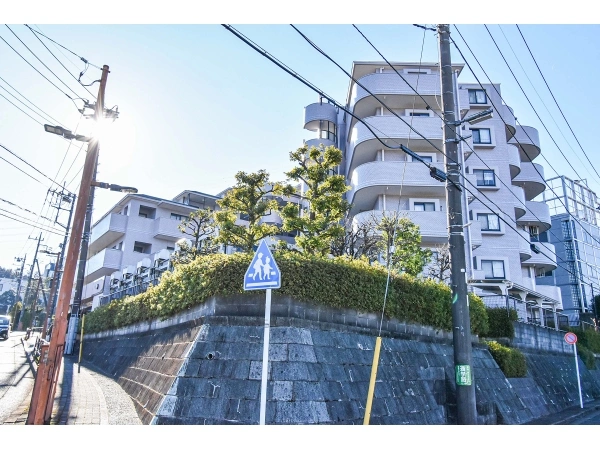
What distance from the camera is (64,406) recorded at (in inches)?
351

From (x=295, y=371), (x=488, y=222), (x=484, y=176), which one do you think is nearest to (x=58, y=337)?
(x=295, y=371)

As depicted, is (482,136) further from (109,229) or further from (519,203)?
(109,229)

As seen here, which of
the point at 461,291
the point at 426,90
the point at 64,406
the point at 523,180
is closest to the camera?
the point at 461,291

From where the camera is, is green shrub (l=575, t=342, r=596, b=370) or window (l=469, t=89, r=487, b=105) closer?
green shrub (l=575, t=342, r=596, b=370)

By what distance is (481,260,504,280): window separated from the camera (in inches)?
1000

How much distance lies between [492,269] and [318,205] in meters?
16.3

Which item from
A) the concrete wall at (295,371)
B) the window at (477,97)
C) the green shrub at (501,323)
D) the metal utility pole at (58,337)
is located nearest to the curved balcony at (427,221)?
the green shrub at (501,323)

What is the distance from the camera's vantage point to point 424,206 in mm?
23828

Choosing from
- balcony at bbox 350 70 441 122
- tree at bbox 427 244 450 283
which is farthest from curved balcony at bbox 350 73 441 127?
tree at bbox 427 244 450 283

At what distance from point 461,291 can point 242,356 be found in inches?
177

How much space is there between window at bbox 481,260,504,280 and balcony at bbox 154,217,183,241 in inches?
822

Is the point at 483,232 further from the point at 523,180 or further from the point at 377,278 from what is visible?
the point at 377,278

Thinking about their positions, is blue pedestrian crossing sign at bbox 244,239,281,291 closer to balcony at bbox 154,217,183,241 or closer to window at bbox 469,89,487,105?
balcony at bbox 154,217,183,241

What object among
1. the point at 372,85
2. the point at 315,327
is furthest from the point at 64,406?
the point at 372,85
